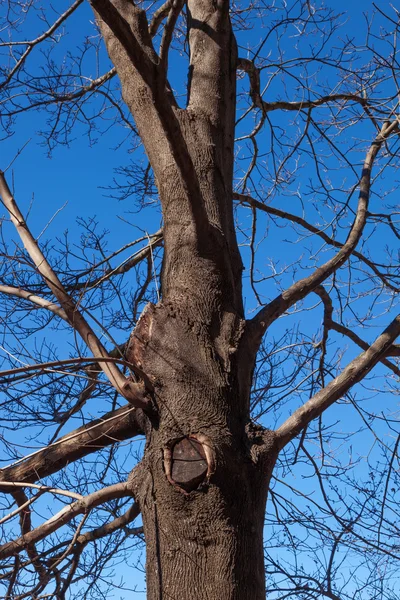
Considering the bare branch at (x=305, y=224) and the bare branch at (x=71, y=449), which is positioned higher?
the bare branch at (x=305, y=224)

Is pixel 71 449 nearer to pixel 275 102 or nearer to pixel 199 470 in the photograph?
pixel 199 470

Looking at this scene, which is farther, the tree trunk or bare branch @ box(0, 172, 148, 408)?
bare branch @ box(0, 172, 148, 408)

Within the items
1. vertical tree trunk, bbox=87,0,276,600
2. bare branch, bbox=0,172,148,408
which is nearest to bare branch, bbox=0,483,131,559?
vertical tree trunk, bbox=87,0,276,600

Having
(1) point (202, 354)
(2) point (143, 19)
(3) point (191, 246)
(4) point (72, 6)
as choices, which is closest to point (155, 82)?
(2) point (143, 19)

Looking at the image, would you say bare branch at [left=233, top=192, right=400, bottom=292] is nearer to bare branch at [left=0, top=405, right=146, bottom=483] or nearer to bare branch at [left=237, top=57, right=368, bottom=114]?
bare branch at [left=237, top=57, right=368, bottom=114]

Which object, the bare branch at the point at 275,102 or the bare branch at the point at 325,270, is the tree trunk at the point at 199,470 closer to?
the bare branch at the point at 325,270

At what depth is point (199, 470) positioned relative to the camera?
6.62 feet

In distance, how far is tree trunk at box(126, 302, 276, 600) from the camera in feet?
6.31

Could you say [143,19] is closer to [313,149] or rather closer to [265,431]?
[265,431]

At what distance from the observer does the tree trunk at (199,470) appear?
1.92 metres

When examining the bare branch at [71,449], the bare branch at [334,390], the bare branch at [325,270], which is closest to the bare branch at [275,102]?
the bare branch at [325,270]

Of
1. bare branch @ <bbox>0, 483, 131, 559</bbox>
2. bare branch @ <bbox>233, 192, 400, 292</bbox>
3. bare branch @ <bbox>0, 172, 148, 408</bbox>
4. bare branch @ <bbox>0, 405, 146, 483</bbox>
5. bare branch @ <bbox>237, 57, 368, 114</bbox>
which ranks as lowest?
bare branch @ <bbox>0, 483, 131, 559</bbox>

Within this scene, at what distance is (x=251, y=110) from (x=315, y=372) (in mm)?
1854

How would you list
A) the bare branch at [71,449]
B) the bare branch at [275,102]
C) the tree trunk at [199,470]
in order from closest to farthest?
1. the tree trunk at [199,470]
2. the bare branch at [71,449]
3. the bare branch at [275,102]
